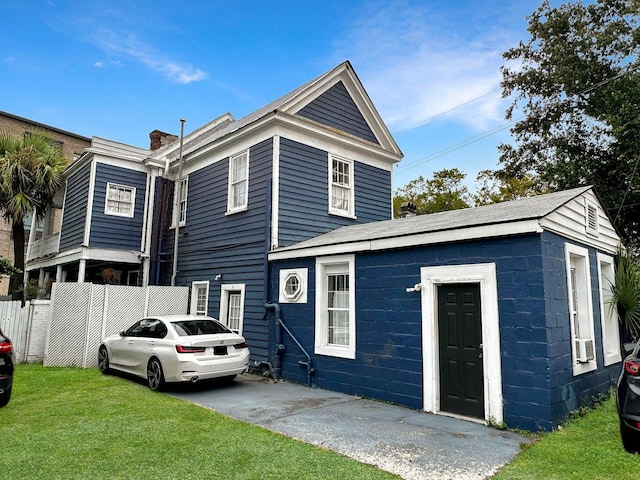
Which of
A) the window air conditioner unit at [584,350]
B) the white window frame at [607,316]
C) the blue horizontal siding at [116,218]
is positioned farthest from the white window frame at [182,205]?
the white window frame at [607,316]

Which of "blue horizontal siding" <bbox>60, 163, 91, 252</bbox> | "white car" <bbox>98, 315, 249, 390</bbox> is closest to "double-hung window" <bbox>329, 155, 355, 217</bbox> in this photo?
"white car" <bbox>98, 315, 249, 390</bbox>

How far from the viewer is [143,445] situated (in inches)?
193

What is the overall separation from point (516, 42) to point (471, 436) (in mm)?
20062

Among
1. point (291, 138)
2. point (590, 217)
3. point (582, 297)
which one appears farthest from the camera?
point (291, 138)

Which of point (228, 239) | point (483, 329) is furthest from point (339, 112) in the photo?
point (483, 329)

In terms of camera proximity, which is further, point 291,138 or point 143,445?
point 291,138

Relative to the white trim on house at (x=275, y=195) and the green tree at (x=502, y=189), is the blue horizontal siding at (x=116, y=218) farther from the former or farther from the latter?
the green tree at (x=502, y=189)

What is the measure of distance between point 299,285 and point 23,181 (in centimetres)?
1281

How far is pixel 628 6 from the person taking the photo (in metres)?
16.5

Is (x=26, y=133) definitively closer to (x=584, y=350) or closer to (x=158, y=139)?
(x=158, y=139)

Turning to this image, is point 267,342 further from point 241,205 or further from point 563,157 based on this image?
point 563,157

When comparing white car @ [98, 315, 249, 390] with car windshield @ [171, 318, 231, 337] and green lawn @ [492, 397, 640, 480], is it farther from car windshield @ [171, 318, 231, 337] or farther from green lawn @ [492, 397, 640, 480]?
green lawn @ [492, 397, 640, 480]

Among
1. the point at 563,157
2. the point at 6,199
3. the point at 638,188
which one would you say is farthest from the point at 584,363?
the point at 6,199

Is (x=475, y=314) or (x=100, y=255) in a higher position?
(x=100, y=255)
